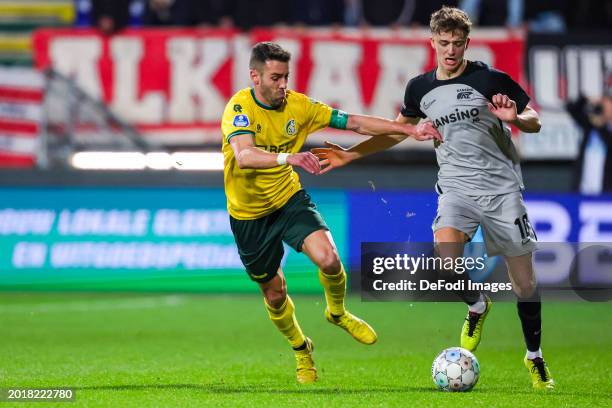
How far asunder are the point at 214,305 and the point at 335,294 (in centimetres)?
604

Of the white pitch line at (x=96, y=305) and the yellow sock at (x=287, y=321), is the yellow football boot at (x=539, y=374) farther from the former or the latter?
the white pitch line at (x=96, y=305)

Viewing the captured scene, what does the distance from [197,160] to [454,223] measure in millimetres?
8034

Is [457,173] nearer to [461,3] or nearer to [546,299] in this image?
[546,299]

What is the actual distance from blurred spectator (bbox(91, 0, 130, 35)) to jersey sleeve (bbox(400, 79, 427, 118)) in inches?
334

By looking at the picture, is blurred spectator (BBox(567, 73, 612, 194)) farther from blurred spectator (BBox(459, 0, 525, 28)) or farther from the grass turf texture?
the grass turf texture

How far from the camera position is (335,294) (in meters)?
7.85

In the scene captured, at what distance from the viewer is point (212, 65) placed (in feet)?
51.1

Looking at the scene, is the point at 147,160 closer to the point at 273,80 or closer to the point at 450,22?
the point at 273,80

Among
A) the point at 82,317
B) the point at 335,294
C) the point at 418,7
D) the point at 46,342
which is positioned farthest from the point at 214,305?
the point at 335,294

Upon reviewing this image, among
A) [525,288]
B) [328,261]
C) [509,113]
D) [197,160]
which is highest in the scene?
[509,113]

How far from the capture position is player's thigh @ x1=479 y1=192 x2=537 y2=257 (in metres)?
7.61

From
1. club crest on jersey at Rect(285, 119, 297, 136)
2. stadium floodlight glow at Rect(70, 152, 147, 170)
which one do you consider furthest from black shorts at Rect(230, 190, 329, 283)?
stadium floodlight glow at Rect(70, 152, 147, 170)

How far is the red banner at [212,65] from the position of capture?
50.6 ft

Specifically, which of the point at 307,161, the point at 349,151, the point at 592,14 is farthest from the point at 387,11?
the point at 307,161
